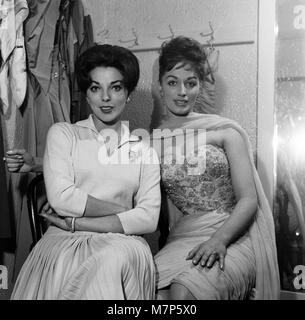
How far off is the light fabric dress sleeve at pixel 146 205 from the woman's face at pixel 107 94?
14 centimetres

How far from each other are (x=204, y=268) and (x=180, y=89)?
47 cm

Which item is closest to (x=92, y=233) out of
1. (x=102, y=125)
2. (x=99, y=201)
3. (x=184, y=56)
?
(x=99, y=201)

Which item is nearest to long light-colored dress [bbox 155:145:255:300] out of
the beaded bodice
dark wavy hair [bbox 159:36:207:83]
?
the beaded bodice

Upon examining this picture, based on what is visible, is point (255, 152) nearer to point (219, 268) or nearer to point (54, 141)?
point (219, 268)

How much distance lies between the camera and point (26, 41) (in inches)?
55.8

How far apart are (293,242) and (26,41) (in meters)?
0.93

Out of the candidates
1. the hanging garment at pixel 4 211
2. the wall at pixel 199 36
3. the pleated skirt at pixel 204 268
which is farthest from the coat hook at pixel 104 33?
the pleated skirt at pixel 204 268

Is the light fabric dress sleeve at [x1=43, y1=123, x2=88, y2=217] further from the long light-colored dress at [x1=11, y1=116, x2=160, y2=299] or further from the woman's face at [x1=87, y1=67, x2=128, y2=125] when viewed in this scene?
the woman's face at [x1=87, y1=67, x2=128, y2=125]

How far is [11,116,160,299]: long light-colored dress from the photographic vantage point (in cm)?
115

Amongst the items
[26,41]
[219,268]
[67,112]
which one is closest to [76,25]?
[26,41]

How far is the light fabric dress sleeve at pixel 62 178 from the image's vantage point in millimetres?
1230

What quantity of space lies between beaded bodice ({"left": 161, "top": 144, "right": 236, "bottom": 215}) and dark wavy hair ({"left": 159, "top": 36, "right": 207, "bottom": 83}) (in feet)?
0.74

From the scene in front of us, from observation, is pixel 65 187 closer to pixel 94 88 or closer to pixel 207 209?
pixel 94 88

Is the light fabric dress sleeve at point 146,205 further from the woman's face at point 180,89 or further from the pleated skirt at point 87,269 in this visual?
the woman's face at point 180,89
